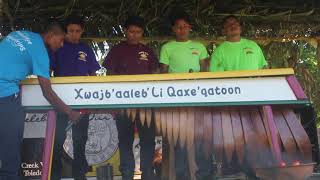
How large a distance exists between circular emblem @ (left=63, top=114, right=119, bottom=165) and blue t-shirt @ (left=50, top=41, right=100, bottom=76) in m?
0.54

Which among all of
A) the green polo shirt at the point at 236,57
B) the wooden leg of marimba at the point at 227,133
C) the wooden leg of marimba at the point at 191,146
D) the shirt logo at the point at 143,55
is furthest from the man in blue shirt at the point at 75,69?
the wooden leg of marimba at the point at 227,133

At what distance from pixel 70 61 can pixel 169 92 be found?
144 cm

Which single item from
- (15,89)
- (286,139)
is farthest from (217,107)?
(15,89)

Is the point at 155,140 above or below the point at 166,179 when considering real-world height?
above

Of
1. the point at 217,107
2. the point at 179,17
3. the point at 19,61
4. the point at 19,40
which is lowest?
→ the point at 217,107

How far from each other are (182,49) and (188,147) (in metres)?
1.32

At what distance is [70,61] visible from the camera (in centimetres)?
523

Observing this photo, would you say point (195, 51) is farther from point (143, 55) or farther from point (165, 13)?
point (165, 13)

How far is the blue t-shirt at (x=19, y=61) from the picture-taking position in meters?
4.12

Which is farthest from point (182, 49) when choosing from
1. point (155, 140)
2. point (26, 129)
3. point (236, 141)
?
point (26, 129)

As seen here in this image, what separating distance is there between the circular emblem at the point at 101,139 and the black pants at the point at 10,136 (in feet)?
4.50

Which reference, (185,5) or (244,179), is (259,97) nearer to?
(244,179)

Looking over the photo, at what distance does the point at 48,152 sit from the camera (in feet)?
13.9

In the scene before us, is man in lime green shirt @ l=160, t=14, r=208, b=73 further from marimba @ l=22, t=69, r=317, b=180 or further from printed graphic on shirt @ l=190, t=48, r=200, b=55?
marimba @ l=22, t=69, r=317, b=180
